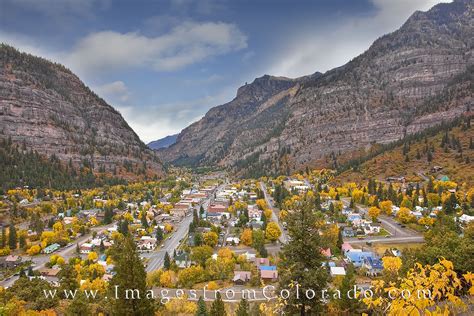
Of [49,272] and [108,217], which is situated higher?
[108,217]

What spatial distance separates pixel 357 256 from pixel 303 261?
4164cm

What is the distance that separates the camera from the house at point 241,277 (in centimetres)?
4469

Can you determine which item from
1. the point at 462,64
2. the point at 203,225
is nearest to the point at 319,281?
the point at 203,225

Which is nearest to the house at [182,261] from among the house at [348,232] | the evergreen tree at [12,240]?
the house at [348,232]

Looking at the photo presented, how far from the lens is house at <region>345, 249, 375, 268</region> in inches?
1902

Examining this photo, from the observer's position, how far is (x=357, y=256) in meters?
49.7

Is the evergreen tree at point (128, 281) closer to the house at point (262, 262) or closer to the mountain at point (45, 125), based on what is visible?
the house at point (262, 262)

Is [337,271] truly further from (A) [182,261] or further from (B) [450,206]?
(B) [450,206]

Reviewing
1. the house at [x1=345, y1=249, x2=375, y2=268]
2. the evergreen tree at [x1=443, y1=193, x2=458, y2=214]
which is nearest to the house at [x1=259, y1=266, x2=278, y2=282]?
the house at [x1=345, y1=249, x2=375, y2=268]

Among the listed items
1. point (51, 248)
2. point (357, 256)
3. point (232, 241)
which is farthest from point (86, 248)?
point (357, 256)

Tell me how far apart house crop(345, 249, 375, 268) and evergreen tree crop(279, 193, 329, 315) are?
128ft

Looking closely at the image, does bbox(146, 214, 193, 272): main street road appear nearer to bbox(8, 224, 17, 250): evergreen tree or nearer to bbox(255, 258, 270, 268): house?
bbox(255, 258, 270, 268): house

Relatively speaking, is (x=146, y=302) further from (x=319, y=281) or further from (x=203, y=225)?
(x=203, y=225)

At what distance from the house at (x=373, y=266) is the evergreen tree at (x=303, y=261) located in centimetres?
3726
